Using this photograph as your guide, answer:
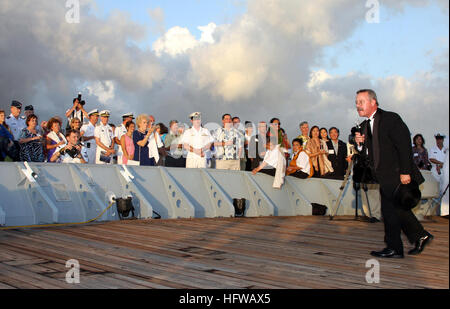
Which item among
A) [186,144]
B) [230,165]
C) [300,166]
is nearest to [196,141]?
[186,144]

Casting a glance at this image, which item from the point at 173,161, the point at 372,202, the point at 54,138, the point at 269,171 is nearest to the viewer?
the point at 54,138

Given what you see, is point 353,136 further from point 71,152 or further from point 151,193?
point 71,152

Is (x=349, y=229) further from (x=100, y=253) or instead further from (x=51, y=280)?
(x=51, y=280)

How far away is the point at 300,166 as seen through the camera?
39.5ft

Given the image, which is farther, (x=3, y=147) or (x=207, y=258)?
(x=3, y=147)

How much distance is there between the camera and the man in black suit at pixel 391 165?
18.0 ft

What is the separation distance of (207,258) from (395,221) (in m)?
2.24

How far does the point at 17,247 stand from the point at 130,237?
154 cm

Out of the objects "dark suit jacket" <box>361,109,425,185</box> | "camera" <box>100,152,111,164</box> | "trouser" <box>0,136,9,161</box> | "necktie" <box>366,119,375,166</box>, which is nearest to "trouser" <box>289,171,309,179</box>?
"camera" <box>100,152,111,164</box>

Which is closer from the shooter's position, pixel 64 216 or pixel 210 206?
pixel 64 216

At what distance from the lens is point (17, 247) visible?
5.70 meters

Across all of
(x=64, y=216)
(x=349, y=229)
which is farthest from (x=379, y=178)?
(x=64, y=216)

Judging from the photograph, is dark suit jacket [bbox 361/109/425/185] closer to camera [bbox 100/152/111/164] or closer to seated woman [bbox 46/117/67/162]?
seated woman [bbox 46/117/67/162]

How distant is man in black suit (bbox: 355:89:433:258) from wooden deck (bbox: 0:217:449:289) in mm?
301
